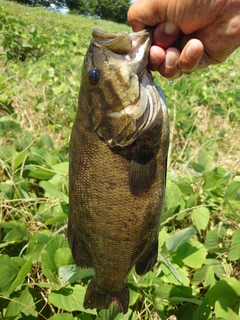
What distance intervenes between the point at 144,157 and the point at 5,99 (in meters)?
2.87

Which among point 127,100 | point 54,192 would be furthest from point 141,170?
point 54,192

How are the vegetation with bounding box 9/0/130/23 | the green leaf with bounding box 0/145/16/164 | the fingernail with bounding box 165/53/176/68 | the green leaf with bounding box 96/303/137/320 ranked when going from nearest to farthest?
the green leaf with bounding box 96/303/137/320 < the fingernail with bounding box 165/53/176/68 < the green leaf with bounding box 0/145/16/164 < the vegetation with bounding box 9/0/130/23

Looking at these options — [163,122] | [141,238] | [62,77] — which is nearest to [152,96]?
[163,122]

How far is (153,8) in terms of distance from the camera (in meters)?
1.72

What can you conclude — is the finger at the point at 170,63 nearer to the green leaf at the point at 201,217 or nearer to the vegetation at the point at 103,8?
the green leaf at the point at 201,217

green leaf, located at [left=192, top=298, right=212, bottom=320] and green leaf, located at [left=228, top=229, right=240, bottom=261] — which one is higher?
green leaf, located at [left=228, top=229, right=240, bottom=261]

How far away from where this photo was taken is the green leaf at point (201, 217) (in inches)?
97.6

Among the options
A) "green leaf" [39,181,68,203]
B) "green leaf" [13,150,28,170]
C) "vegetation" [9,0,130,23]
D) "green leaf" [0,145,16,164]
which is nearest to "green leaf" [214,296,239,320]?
"green leaf" [39,181,68,203]

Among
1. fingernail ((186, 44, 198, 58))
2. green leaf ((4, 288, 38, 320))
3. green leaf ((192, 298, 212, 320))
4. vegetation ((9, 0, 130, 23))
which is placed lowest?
green leaf ((4, 288, 38, 320))

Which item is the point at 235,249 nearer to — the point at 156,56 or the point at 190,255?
the point at 190,255

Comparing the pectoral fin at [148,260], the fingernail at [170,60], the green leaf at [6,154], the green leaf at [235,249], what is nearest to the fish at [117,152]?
the pectoral fin at [148,260]

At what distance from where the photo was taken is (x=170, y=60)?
186 centimetres

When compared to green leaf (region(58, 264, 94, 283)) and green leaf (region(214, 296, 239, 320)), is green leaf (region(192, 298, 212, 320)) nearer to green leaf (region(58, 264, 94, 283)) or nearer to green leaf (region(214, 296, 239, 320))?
green leaf (region(214, 296, 239, 320))

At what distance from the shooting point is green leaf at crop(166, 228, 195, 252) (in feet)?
6.97
